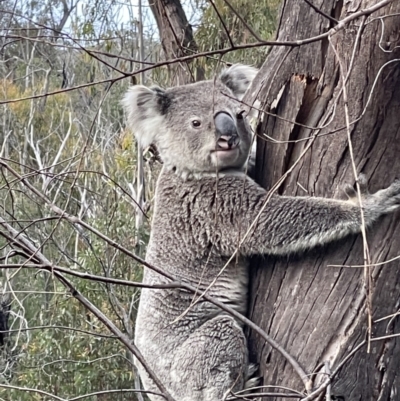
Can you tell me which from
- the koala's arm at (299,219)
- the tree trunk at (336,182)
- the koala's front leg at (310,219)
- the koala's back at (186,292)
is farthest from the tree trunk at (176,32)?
the tree trunk at (336,182)

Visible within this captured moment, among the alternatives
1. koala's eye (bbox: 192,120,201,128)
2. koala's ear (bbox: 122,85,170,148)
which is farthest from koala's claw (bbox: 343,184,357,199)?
koala's ear (bbox: 122,85,170,148)

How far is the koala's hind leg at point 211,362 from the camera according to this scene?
298 centimetres

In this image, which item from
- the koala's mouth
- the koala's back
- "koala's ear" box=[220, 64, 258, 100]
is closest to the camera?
the koala's back

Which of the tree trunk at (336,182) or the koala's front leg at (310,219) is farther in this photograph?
the koala's front leg at (310,219)

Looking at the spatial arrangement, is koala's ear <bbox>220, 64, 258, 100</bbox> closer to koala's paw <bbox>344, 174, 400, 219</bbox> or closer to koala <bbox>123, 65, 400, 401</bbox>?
koala <bbox>123, 65, 400, 401</bbox>

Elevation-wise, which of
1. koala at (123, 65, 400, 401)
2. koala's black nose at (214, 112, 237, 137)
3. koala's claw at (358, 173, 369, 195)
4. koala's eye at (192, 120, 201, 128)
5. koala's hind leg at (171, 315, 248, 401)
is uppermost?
koala's black nose at (214, 112, 237, 137)

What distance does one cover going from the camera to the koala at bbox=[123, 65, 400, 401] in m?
2.92

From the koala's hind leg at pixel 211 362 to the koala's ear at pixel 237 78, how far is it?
3.74 feet

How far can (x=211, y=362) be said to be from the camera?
3098mm

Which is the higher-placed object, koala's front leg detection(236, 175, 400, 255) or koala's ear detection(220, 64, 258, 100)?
koala's ear detection(220, 64, 258, 100)

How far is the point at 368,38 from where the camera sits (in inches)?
99.2

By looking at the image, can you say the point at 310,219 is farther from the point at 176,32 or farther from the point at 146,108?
the point at 176,32

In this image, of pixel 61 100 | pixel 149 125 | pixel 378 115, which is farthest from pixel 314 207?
pixel 61 100

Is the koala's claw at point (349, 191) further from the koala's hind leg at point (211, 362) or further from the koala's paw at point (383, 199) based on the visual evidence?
the koala's hind leg at point (211, 362)
